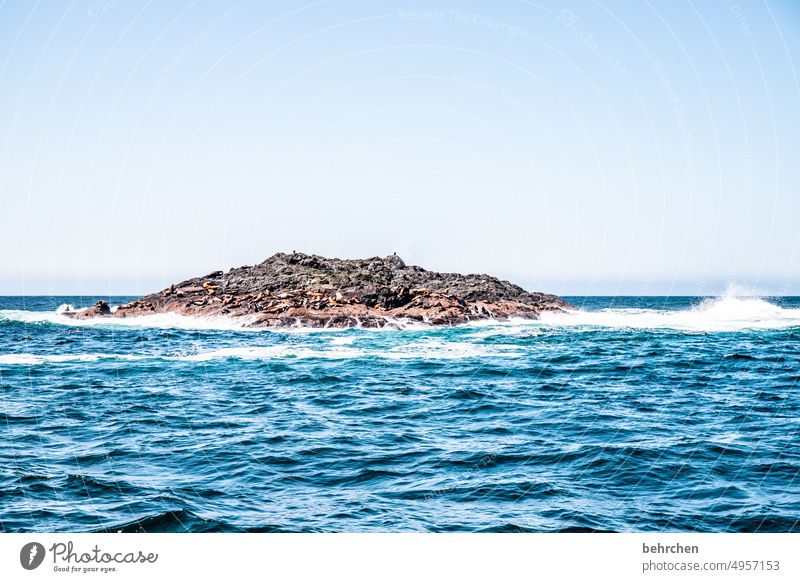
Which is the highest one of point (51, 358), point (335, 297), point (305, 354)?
point (335, 297)

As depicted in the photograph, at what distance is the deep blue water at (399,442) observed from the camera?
36.4ft

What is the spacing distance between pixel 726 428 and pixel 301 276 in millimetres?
56484

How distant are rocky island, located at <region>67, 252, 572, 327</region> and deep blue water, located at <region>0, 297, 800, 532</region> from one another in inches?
824

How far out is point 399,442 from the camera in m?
16.1

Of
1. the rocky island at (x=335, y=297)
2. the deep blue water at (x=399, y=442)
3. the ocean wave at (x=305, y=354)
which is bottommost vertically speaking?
the deep blue water at (x=399, y=442)

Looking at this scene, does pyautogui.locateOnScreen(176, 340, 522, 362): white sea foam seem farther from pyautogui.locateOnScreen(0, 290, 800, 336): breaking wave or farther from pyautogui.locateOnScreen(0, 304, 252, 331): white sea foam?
pyautogui.locateOnScreen(0, 304, 252, 331): white sea foam

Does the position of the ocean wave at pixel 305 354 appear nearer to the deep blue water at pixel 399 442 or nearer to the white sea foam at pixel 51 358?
the white sea foam at pixel 51 358
